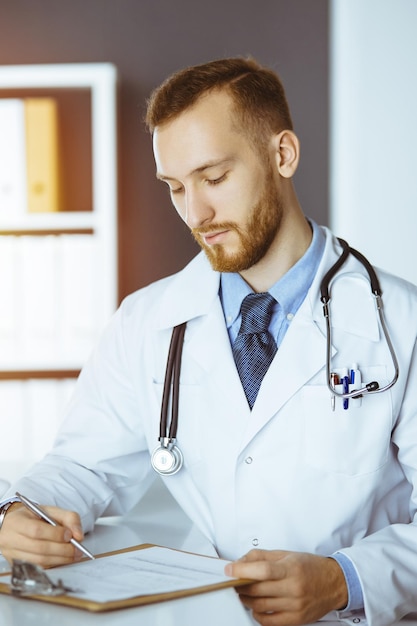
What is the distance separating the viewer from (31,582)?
103 centimetres

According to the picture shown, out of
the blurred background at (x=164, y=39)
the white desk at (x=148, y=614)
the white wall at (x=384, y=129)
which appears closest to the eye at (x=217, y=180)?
the white desk at (x=148, y=614)

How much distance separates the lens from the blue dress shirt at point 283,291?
1.60 metres

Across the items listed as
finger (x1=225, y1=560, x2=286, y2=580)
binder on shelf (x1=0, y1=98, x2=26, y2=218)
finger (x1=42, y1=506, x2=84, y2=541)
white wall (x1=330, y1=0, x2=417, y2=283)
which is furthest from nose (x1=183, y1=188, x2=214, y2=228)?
binder on shelf (x1=0, y1=98, x2=26, y2=218)

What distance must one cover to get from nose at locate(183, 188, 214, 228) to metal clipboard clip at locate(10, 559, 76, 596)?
702mm

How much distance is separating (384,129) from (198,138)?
1500 millimetres

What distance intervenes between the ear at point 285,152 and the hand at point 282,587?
2.56ft

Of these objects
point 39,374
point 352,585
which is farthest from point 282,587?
point 39,374

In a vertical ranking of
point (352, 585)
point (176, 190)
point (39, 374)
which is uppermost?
point (176, 190)

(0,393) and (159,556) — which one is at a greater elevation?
(159,556)

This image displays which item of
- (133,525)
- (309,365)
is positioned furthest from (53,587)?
(309,365)

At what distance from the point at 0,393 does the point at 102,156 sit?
1025 millimetres

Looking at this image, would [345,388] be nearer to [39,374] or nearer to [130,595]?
[130,595]

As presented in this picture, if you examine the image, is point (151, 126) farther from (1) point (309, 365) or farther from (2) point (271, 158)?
(1) point (309, 365)

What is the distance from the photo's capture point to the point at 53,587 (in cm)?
101
